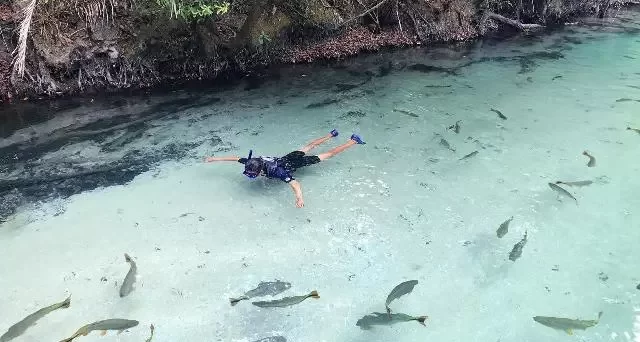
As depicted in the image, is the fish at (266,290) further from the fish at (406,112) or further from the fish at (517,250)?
the fish at (406,112)

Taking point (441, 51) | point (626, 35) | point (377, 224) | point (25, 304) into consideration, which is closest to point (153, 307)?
point (25, 304)

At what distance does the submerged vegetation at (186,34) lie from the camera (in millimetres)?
8078

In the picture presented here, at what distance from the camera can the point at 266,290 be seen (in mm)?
4613

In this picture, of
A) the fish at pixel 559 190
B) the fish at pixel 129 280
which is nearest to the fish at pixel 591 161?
the fish at pixel 559 190

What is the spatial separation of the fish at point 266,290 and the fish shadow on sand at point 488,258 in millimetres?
1892

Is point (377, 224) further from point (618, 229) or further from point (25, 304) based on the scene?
point (25, 304)

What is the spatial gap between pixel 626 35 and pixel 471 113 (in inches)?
277

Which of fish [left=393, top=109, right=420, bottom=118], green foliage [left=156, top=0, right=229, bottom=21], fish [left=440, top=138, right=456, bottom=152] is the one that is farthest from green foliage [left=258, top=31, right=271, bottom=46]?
fish [left=440, top=138, right=456, bottom=152]

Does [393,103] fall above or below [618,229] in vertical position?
above

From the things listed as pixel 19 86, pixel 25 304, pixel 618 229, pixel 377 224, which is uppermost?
pixel 19 86

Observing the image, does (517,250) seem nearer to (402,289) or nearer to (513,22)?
(402,289)

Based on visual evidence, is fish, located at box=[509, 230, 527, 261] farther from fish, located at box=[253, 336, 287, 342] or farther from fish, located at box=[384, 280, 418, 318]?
fish, located at box=[253, 336, 287, 342]

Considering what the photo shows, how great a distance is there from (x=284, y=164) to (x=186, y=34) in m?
4.54

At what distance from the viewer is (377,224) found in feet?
18.1
